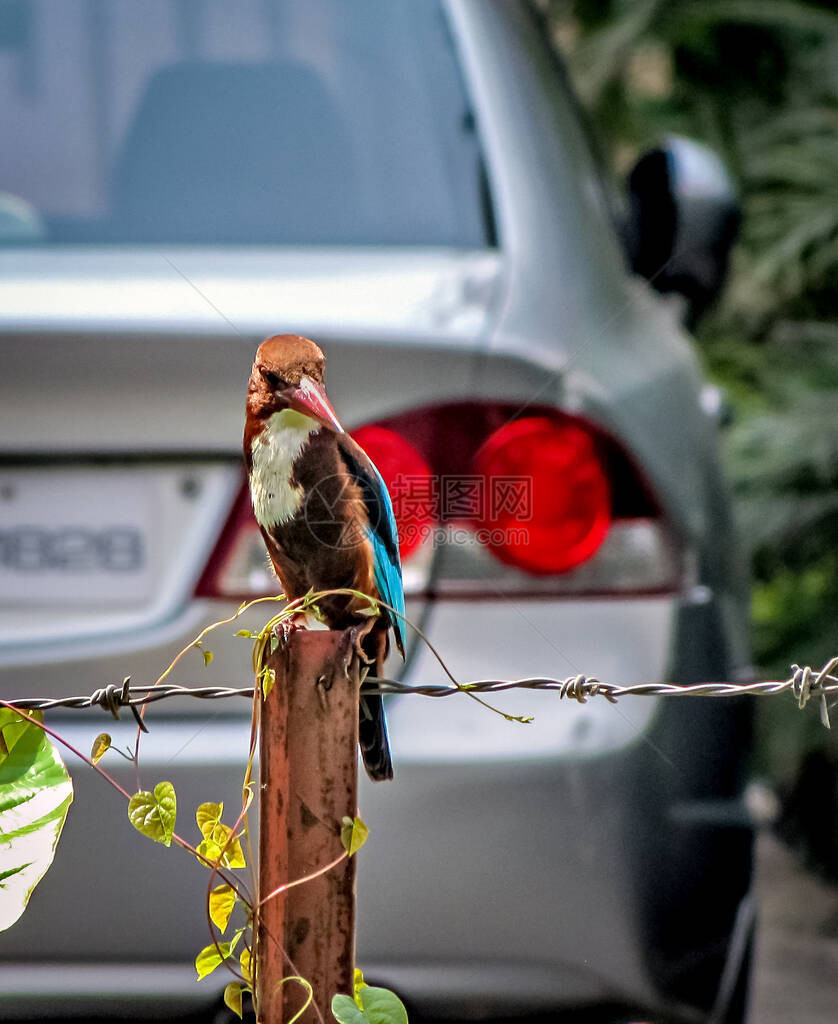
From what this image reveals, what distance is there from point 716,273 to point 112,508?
1216 millimetres

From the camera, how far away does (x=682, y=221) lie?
6.84 feet

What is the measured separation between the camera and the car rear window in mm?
1851

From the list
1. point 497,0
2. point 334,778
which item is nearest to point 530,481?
point 334,778

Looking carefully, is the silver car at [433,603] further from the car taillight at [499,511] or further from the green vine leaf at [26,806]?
the green vine leaf at [26,806]

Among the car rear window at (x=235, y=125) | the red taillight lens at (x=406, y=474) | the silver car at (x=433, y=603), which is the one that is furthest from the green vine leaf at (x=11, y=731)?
the car rear window at (x=235, y=125)

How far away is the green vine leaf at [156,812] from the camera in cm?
87

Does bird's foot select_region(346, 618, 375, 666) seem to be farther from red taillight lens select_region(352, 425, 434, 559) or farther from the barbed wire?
red taillight lens select_region(352, 425, 434, 559)

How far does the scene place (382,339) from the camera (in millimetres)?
1518

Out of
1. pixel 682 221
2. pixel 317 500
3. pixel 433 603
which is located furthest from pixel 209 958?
pixel 682 221

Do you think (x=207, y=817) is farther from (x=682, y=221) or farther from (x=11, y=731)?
(x=682, y=221)

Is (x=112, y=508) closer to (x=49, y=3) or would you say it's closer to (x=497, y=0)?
(x=49, y=3)

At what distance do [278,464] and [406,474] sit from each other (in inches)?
18.6

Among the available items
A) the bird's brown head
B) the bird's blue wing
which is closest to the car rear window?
the bird's blue wing

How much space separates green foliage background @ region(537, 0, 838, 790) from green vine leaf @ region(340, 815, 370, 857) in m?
2.96
